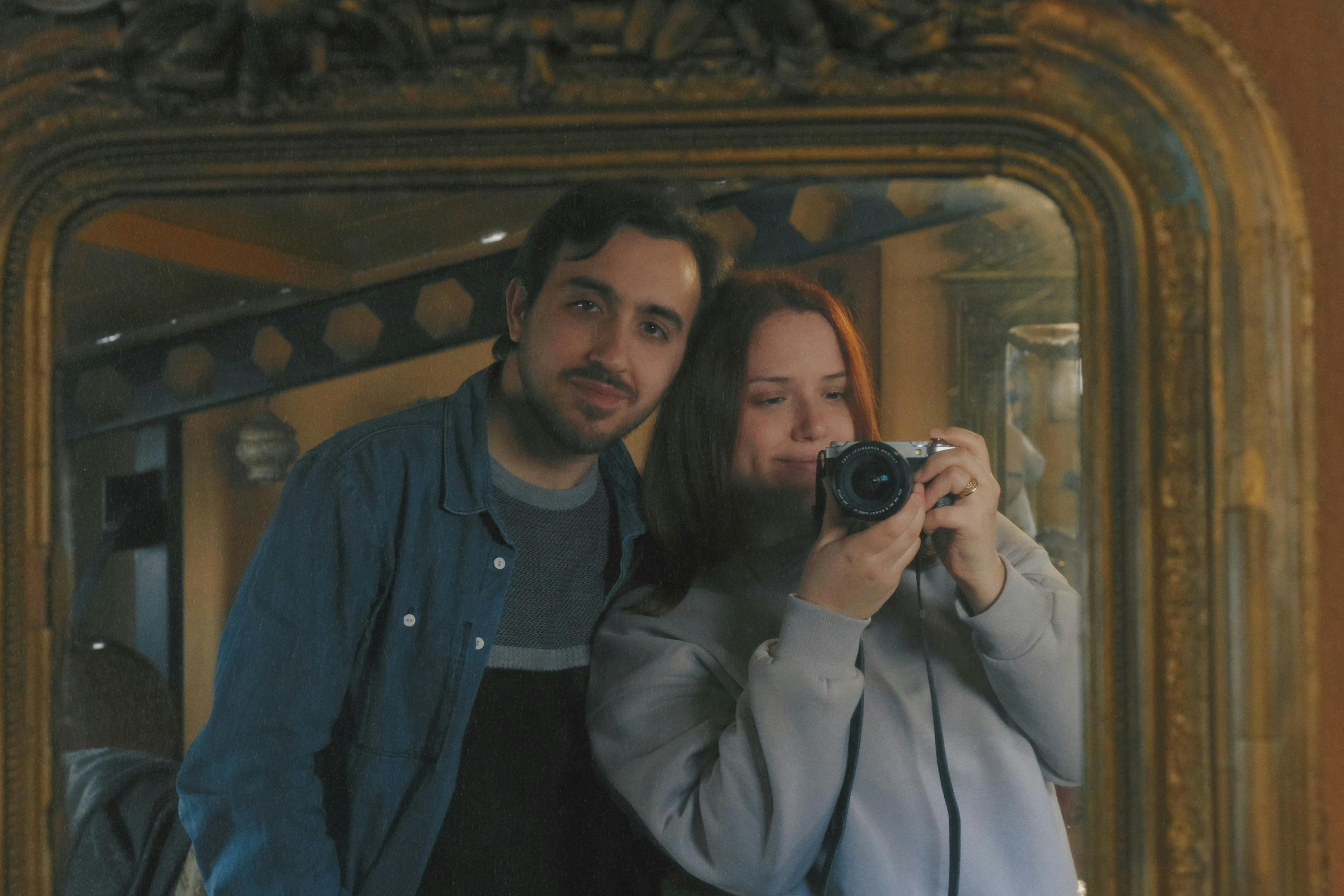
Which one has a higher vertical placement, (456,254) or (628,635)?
(456,254)

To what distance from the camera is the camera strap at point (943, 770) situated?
56 centimetres

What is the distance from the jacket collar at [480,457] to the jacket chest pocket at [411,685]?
0.08 metres

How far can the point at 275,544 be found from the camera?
58 cm

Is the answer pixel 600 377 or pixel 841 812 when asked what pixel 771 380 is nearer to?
pixel 600 377

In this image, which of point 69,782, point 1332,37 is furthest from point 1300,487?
point 69,782

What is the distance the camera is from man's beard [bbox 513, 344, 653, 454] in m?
0.59

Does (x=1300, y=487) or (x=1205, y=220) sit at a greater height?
(x=1205, y=220)

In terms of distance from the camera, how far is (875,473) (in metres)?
0.56

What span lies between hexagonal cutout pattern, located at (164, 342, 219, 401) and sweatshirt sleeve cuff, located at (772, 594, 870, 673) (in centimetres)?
36

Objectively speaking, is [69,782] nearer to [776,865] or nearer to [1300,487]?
[776,865]

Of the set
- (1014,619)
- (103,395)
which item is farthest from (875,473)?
(103,395)

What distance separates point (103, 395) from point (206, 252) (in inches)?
4.1

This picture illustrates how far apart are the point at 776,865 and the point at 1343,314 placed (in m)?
0.44

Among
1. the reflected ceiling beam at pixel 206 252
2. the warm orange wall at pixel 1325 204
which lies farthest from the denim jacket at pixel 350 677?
the warm orange wall at pixel 1325 204
